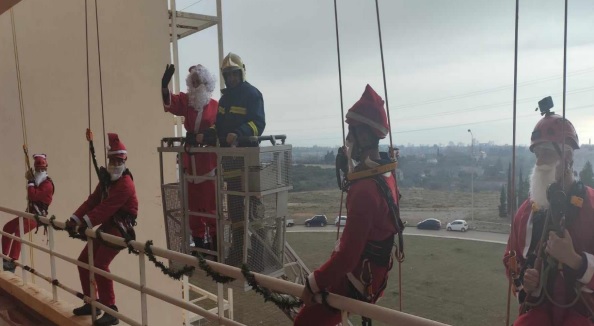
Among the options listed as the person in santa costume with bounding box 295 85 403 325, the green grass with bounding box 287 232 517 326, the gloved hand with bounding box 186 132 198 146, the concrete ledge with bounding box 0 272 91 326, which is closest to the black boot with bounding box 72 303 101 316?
the concrete ledge with bounding box 0 272 91 326

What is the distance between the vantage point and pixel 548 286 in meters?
1.62

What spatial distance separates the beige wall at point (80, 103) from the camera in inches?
202

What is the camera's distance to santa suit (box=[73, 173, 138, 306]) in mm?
2750

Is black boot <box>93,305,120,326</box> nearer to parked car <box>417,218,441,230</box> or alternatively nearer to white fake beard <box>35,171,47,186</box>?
white fake beard <box>35,171,47,186</box>

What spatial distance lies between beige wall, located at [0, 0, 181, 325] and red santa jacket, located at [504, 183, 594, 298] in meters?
5.41

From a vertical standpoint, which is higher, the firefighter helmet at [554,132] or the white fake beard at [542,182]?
the firefighter helmet at [554,132]

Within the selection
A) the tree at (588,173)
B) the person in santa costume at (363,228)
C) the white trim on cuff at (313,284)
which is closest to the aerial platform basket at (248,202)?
the person in santa costume at (363,228)

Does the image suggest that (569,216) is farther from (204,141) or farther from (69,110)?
(69,110)

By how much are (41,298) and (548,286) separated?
11.5 ft

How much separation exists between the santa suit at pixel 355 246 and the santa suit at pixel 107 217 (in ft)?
5.33

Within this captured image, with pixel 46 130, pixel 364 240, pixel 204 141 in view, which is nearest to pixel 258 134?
pixel 204 141

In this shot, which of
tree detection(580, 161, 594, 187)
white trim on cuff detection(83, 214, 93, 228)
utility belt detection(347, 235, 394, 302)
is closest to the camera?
utility belt detection(347, 235, 394, 302)

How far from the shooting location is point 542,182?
171 centimetres

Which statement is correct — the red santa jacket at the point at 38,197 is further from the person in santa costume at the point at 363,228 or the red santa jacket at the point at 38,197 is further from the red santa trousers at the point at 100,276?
the person in santa costume at the point at 363,228
